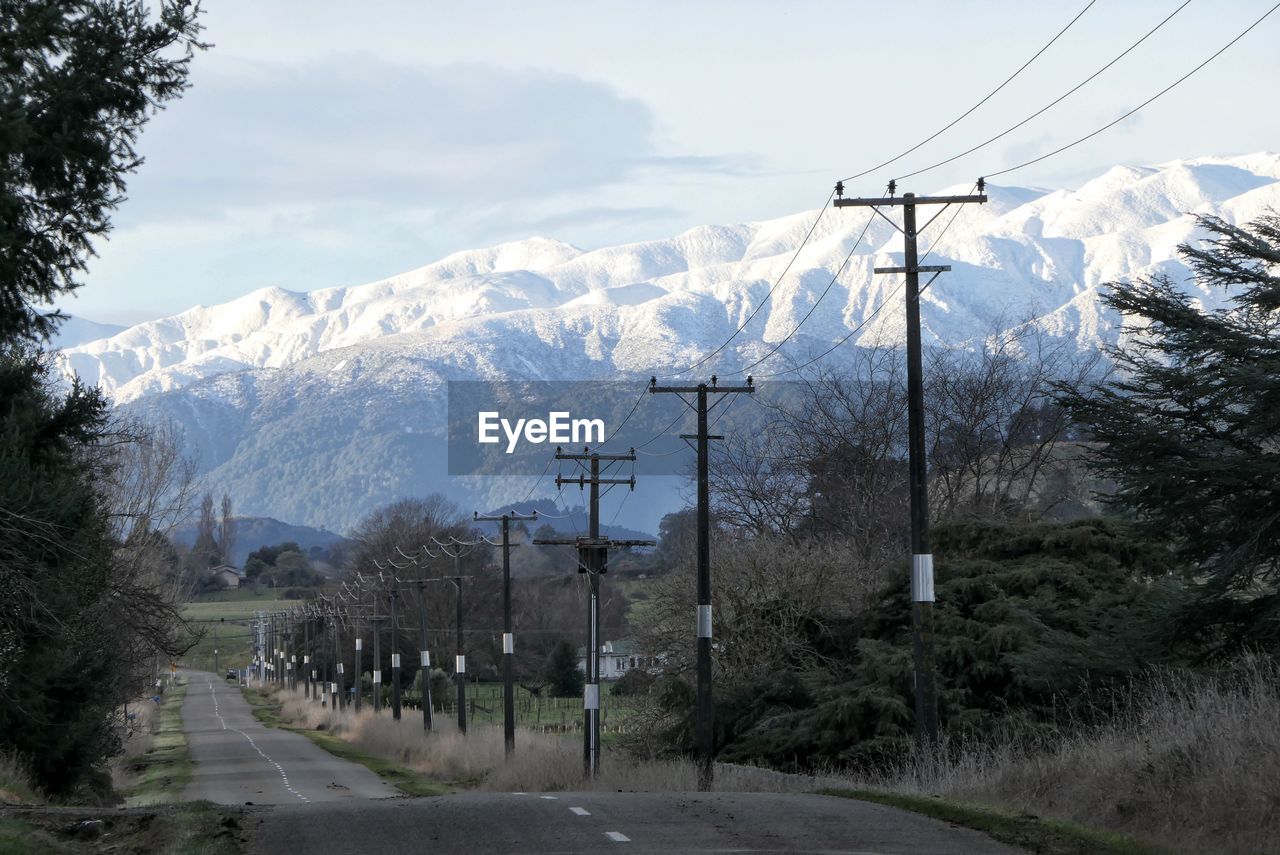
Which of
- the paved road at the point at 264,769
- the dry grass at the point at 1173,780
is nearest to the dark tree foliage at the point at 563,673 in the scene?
the paved road at the point at 264,769

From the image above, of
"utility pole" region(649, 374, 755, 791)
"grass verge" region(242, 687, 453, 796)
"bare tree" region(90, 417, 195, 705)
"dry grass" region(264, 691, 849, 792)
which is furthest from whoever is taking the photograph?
"grass verge" region(242, 687, 453, 796)

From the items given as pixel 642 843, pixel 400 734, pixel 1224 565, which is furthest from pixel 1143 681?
pixel 400 734

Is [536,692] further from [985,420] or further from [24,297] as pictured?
[24,297]

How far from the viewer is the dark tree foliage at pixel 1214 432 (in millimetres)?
24125

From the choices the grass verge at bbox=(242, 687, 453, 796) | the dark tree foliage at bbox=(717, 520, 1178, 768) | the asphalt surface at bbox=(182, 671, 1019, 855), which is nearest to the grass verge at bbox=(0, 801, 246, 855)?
the asphalt surface at bbox=(182, 671, 1019, 855)

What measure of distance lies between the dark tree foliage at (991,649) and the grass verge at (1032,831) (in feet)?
35.4

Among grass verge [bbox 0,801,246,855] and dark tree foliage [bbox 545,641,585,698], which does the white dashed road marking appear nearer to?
grass verge [bbox 0,801,246,855]

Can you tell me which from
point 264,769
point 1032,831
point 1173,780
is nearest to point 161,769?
point 264,769

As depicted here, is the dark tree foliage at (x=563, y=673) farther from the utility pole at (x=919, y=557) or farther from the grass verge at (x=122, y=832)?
the grass verge at (x=122, y=832)

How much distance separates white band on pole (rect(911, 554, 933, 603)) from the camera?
25.4 meters

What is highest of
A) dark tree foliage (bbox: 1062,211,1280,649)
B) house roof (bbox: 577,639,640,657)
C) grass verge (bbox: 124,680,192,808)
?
dark tree foliage (bbox: 1062,211,1280,649)

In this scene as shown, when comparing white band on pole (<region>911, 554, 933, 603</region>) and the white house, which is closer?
white band on pole (<region>911, 554, 933, 603</region>)

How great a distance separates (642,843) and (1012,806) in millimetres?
4584

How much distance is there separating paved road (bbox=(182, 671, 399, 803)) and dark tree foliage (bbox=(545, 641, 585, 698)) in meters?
20.6
